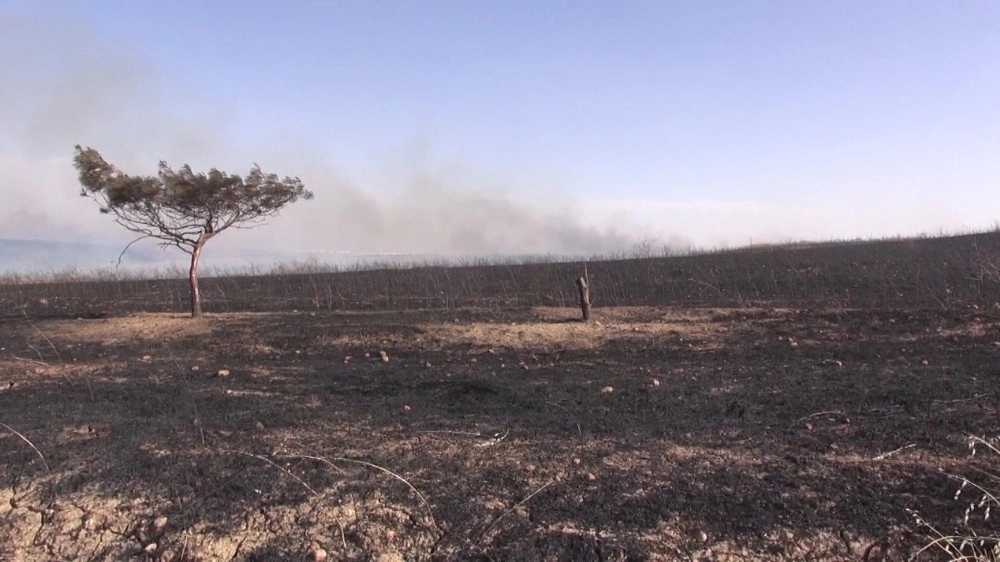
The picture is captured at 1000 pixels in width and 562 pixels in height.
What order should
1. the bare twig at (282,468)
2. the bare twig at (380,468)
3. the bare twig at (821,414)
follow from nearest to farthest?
the bare twig at (380,468) < the bare twig at (282,468) < the bare twig at (821,414)

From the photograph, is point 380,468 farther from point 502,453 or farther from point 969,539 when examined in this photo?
point 969,539

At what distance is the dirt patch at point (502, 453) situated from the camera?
3619mm

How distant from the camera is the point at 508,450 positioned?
473 cm

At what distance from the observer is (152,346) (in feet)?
35.0

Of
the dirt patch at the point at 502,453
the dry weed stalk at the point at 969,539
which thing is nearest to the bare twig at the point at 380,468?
the dirt patch at the point at 502,453

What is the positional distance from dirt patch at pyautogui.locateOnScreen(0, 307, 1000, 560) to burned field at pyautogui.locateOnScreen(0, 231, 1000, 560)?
0.7 inches

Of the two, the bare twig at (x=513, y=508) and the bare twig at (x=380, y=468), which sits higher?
the bare twig at (x=380, y=468)

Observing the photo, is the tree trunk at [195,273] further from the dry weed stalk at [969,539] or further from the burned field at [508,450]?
the dry weed stalk at [969,539]

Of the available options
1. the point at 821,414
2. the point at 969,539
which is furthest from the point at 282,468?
the point at 821,414

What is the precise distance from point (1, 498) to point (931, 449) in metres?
5.97

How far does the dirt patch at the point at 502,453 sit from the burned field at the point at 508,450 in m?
0.02

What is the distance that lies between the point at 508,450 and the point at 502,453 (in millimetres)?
79

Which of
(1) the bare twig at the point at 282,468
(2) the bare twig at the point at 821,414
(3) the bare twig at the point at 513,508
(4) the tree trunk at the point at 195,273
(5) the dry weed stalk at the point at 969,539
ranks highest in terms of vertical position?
(4) the tree trunk at the point at 195,273

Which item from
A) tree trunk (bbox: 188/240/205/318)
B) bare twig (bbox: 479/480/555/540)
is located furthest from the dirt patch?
tree trunk (bbox: 188/240/205/318)
